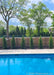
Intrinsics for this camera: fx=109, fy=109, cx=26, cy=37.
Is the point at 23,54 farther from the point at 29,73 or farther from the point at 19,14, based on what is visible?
the point at 19,14

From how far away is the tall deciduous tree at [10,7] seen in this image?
43.8 feet

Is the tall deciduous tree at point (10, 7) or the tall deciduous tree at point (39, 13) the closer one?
the tall deciduous tree at point (10, 7)

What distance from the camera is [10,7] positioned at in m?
13.5

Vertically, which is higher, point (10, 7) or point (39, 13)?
point (39, 13)

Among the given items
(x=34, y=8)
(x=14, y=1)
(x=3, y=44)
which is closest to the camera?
(x=3, y=44)

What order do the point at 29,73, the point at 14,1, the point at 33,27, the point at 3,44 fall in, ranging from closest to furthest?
the point at 29,73 < the point at 3,44 < the point at 14,1 < the point at 33,27

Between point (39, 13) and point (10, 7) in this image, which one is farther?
A: point (39, 13)

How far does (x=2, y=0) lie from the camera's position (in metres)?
13.2

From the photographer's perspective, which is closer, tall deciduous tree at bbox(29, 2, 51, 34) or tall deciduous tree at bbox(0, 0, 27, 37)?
tall deciduous tree at bbox(0, 0, 27, 37)

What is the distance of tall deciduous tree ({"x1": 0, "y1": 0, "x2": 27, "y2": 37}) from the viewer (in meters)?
13.3

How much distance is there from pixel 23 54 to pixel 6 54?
1.45m

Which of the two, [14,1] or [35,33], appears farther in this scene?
[35,33]

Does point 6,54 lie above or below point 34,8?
below

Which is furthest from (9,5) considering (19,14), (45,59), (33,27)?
(33,27)
